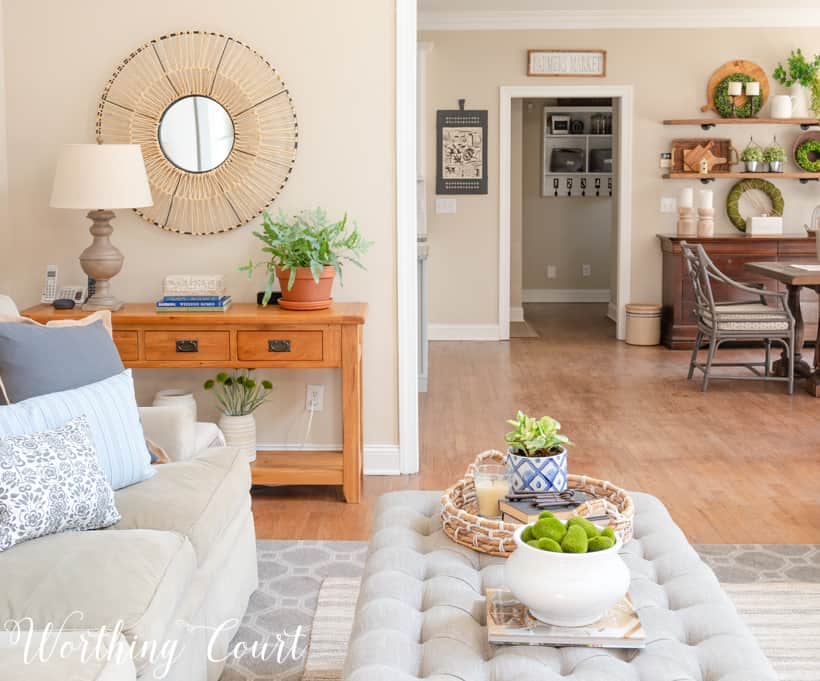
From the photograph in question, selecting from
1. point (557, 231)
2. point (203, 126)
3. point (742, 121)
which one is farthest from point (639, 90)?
point (203, 126)

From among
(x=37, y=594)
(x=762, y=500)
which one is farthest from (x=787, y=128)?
(x=37, y=594)

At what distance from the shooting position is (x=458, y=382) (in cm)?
680

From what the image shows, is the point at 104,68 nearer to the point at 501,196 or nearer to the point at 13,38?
the point at 13,38

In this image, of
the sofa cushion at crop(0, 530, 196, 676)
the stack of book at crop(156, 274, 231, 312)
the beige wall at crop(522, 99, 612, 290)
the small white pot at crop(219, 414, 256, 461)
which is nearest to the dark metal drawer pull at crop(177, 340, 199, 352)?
the stack of book at crop(156, 274, 231, 312)

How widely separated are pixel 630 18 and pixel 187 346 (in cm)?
524

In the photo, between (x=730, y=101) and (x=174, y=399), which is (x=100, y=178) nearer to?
(x=174, y=399)

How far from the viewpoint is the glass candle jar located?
2531 mm

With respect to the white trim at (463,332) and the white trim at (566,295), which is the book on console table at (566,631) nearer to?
the white trim at (463,332)

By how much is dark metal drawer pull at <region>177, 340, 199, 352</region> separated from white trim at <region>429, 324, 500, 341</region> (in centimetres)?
454

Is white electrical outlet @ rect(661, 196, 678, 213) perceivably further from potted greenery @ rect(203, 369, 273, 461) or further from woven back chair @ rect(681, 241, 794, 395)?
potted greenery @ rect(203, 369, 273, 461)

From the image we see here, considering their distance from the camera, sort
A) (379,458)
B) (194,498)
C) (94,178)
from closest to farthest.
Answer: (194,498), (94,178), (379,458)

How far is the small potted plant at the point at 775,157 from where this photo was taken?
26.2ft

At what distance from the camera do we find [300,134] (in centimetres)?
448

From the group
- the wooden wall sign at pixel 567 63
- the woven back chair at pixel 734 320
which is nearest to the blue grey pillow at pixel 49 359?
the woven back chair at pixel 734 320
